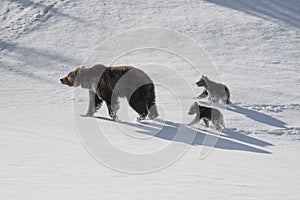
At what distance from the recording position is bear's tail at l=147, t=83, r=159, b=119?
11533mm

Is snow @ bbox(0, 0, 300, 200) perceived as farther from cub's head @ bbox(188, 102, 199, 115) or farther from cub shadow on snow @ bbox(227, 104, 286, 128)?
cub's head @ bbox(188, 102, 199, 115)

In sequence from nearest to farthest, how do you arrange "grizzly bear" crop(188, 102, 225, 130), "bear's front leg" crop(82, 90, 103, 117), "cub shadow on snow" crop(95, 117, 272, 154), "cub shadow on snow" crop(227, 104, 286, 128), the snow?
the snow, "cub shadow on snow" crop(95, 117, 272, 154), "grizzly bear" crop(188, 102, 225, 130), "cub shadow on snow" crop(227, 104, 286, 128), "bear's front leg" crop(82, 90, 103, 117)

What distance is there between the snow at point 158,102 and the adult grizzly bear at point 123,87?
34 centimetres

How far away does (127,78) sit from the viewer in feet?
37.3

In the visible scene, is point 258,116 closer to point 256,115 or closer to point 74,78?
point 256,115

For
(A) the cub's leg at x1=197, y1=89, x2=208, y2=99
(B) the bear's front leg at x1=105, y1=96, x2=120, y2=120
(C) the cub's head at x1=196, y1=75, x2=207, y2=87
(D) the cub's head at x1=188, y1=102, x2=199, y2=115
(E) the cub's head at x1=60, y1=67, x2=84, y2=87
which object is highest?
(C) the cub's head at x1=196, y1=75, x2=207, y2=87

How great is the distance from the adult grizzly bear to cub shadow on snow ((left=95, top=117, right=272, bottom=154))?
319 mm

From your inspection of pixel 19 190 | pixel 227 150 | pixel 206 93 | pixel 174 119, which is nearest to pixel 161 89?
pixel 206 93

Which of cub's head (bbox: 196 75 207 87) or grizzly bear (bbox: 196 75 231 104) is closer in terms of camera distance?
grizzly bear (bbox: 196 75 231 104)

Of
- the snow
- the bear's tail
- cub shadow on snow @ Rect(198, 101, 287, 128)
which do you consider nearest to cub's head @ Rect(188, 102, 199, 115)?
the snow

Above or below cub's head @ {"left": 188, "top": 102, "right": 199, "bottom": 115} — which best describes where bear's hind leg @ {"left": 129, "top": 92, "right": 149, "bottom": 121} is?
below

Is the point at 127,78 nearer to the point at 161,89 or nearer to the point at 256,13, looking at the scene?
the point at 161,89

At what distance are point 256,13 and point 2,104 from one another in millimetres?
→ 10558

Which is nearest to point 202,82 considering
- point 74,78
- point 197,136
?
point 74,78
